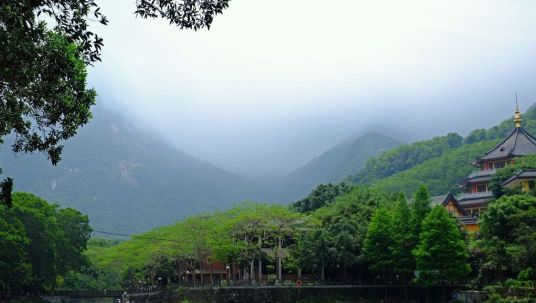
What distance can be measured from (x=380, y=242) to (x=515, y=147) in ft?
75.3

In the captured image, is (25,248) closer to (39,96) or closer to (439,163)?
(39,96)

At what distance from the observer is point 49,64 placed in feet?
29.8

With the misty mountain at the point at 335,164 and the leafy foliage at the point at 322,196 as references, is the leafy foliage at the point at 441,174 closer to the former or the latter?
the leafy foliage at the point at 322,196

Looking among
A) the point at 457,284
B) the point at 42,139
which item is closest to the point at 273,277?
the point at 457,284

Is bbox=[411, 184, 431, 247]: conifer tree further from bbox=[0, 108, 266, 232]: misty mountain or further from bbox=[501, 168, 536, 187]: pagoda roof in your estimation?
bbox=[0, 108, 266, 232]: misty mountain

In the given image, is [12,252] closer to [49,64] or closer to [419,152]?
[49,64]

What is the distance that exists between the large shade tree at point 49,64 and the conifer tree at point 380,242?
92.3 feet

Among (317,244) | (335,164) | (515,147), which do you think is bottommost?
(317,244)

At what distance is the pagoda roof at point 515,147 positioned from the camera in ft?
174

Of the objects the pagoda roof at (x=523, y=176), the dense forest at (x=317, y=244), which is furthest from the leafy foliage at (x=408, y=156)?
the pagoda roof at (x=523, y=176)

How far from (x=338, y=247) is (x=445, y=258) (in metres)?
7.66

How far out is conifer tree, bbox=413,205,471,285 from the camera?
32875 mm

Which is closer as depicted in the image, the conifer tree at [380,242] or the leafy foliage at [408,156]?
the conifer tree at [380,242]

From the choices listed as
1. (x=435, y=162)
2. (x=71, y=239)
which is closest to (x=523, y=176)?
(x=71, y=239)
